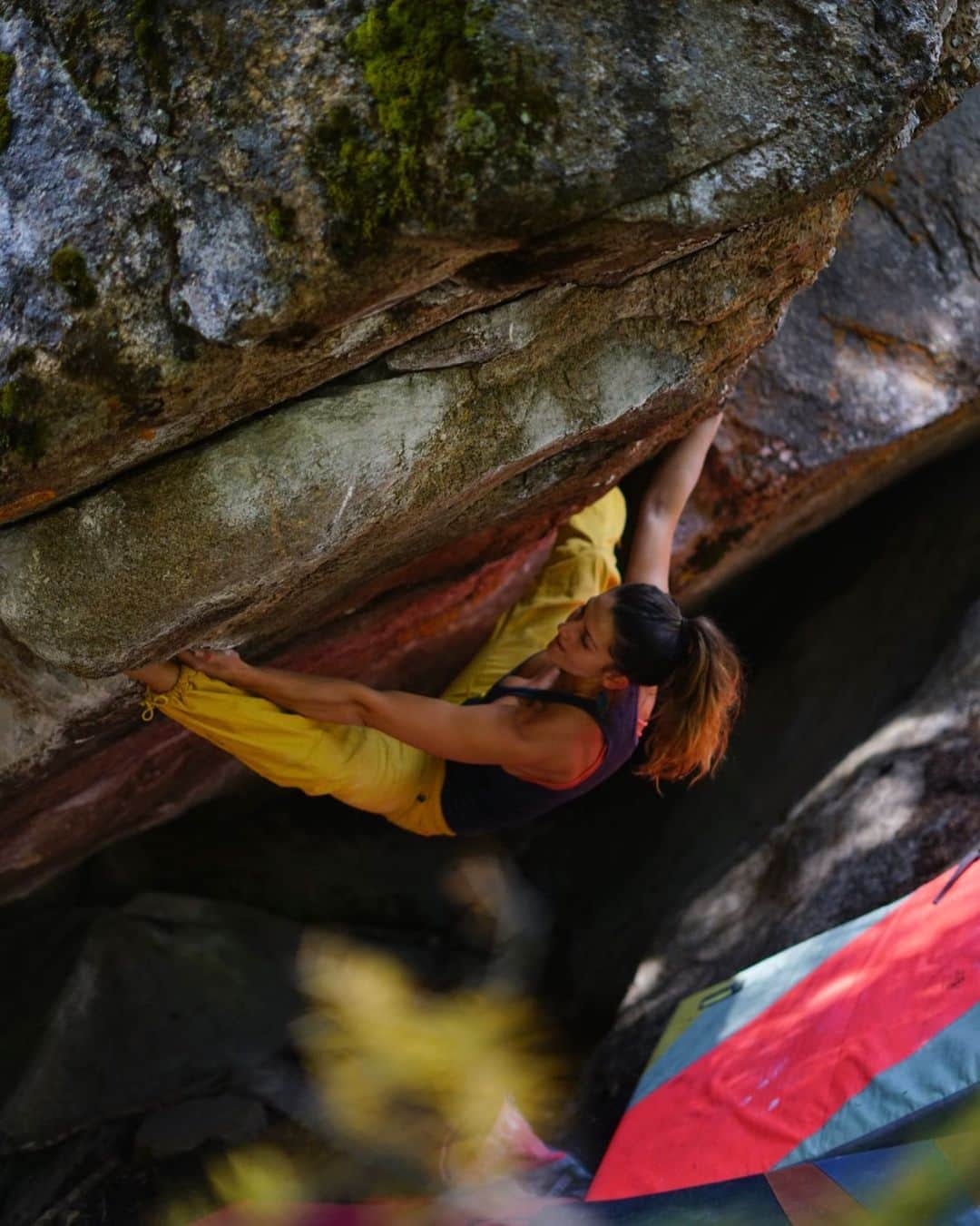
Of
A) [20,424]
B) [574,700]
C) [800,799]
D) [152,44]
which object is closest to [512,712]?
[574,700]

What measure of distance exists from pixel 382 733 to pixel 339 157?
1608 mm

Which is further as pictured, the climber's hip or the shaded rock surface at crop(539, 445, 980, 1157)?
the shaded rock surface at crop(539, 445, 980, 1157)

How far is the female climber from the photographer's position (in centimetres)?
268

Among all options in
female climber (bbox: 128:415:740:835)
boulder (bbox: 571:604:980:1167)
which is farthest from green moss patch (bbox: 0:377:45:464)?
boulder (bbox: 571:604:980:1167)

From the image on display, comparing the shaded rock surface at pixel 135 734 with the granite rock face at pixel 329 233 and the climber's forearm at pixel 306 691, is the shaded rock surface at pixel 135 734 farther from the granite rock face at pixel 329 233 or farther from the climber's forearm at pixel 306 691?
the granite rock face at pixel 329 233

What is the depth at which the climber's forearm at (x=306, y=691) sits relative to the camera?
8.74 feet

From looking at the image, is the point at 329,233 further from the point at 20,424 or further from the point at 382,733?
the point at 382,733

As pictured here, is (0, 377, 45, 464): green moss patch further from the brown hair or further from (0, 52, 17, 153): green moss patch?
the brown hair

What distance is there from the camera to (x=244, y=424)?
2.10 m

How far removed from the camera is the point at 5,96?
1796 millimetres

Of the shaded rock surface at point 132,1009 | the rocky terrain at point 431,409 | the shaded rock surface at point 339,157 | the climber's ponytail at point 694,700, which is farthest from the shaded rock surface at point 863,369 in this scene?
the shaded rock surface at point 132,1009

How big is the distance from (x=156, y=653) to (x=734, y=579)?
293 centimetres

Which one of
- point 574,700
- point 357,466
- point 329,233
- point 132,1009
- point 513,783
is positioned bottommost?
point 132,1009

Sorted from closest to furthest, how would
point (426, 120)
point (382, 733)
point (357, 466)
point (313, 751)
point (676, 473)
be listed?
1. point (426, 120)
2. point (357, 466)
3. point (313, 751)
4. point (382, 733)
5. point (676, 473)
